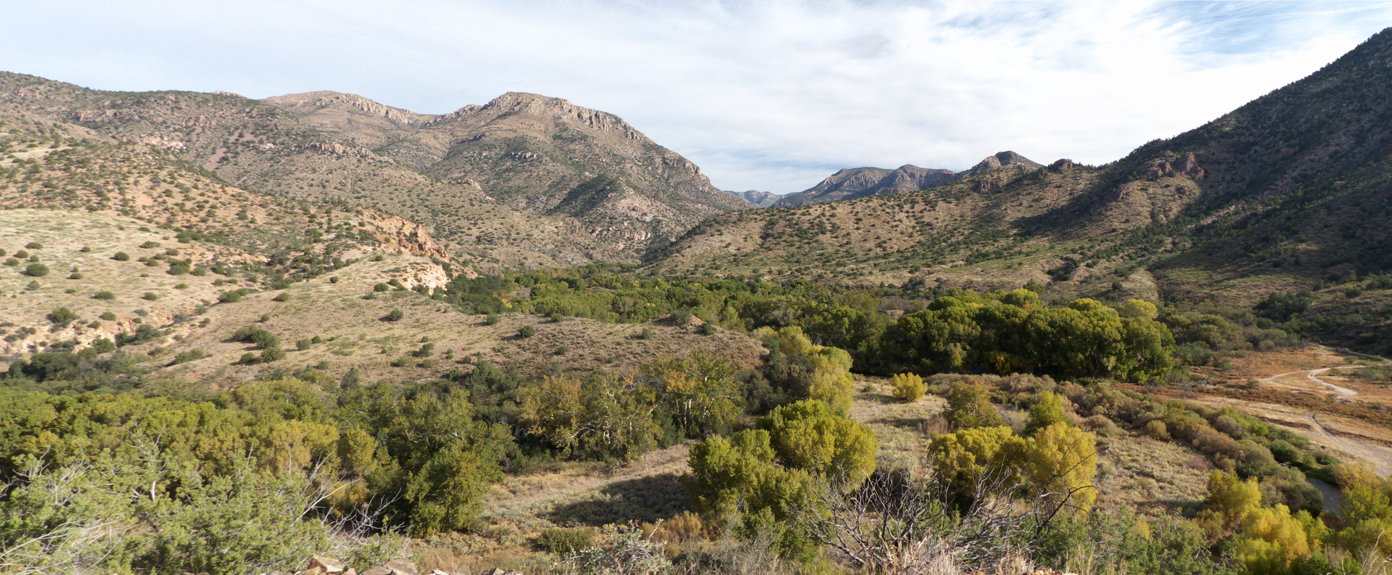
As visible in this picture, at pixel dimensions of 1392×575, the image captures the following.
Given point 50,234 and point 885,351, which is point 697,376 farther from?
point 50,234

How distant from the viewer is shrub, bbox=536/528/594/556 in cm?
1182

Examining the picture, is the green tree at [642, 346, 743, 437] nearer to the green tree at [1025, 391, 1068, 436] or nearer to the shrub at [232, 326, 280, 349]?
the green tree at [1025, 391, 1068, 436]

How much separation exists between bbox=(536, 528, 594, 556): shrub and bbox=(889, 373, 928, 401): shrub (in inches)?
804

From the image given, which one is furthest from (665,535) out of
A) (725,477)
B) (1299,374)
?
(1299,374)

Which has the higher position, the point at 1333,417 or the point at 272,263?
the point at 272,263

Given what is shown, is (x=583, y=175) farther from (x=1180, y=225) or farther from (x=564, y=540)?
(x=564, y=540)

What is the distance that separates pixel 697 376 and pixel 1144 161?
Answer: 103m

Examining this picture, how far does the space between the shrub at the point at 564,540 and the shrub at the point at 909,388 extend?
2043cm

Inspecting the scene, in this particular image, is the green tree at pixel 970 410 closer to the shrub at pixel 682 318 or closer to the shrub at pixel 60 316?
the shrub at pixel 682 318

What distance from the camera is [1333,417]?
21.4 m

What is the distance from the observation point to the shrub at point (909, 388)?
2662cm

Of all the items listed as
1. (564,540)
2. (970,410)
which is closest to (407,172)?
(564,540)

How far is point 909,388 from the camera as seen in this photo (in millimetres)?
26781

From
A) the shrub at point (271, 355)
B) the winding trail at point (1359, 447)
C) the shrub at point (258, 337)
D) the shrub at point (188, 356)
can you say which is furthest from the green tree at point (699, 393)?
the shrub at point (188, 356)
